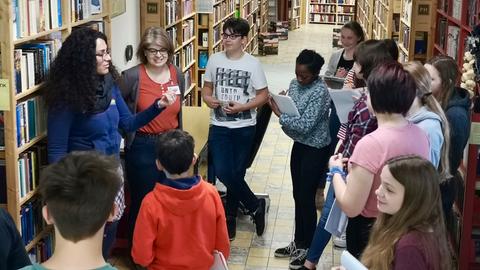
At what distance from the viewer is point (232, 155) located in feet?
15.1

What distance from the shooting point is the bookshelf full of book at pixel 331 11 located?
2077 cm

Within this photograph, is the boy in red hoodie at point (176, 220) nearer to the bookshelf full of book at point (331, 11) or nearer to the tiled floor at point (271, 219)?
the tiled floor at point (271, 219)

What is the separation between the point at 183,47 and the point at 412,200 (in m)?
5.19

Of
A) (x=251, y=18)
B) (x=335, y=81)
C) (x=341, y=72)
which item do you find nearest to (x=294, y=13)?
(x=251, y=18)

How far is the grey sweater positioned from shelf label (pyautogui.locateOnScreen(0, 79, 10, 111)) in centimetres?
163

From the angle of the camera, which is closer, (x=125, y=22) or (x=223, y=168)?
(x=223, y=168)

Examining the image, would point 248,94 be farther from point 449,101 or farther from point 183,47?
point 183,47

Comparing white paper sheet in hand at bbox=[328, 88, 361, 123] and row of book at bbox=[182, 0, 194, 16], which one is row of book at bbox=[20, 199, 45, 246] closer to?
white paper sheet in hand at bbox=[328, 88, 361, 123]

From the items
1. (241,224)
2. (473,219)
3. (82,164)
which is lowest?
(241,224)

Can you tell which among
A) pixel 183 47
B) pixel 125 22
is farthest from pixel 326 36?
pixel 125 22

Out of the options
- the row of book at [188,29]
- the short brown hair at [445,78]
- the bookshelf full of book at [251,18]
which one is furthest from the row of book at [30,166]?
the bookshelf full of book at [251,18]

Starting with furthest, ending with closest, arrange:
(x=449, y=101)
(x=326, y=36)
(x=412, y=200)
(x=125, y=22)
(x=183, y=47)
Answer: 1. (x=326, y=36)
2. (x=183, y=47)
3. (x=125, y=22)
4. (x=449, y=101)
5. (x=412, y=200)

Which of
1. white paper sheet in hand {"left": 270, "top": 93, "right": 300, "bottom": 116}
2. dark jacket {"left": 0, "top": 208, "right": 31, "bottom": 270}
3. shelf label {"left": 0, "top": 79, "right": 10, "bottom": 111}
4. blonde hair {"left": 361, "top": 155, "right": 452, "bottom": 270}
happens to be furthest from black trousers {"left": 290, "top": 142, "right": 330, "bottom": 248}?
dark jacket {"left": 0, "top": 208, "right": 31, "bottom": 270}

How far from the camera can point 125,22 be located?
5391mm
